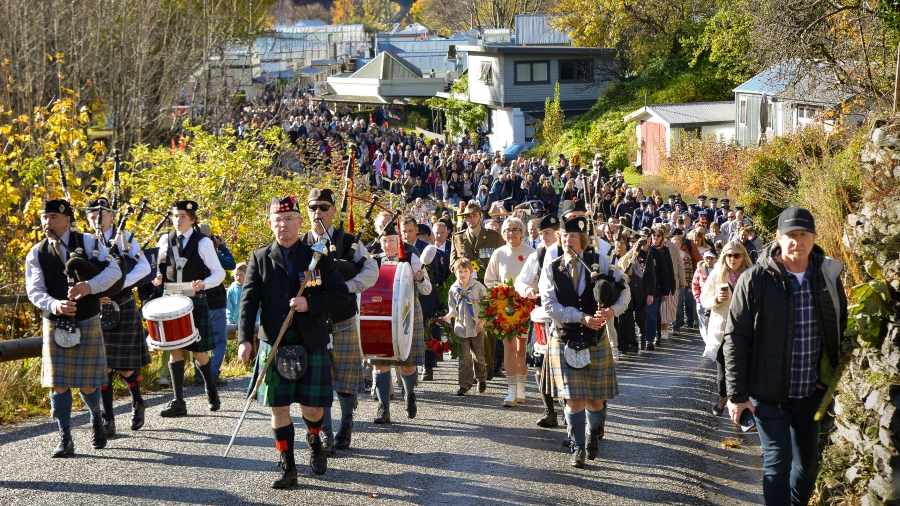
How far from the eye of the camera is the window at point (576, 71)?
53.5 metres

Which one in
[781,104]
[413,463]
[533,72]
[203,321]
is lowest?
[413,463]

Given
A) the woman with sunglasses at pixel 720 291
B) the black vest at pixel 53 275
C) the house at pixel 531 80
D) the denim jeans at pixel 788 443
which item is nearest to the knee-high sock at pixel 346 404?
the black vest at pixel 53 275

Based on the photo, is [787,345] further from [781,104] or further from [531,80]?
[531,80]

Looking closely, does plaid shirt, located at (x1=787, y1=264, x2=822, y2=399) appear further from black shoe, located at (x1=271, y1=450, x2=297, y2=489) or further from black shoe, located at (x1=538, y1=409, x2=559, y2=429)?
black shoe, located at (x1=538, y1=409, x2=559, y2=429)

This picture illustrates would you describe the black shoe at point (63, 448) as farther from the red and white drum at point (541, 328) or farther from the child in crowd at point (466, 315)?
the child in crowd at point (466, 315)

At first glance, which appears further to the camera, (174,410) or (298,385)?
(174,410)

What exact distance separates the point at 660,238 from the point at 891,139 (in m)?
8.60

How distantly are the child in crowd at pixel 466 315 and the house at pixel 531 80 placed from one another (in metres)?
41.8

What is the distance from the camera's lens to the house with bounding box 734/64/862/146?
27078 mm

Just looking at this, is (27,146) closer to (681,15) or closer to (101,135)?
(101,135)

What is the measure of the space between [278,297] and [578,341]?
221 cm

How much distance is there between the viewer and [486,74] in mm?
53906

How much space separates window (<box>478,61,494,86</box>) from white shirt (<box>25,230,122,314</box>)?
46.7 meters

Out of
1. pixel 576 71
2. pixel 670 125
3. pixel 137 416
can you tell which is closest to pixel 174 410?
pixel 137 416
